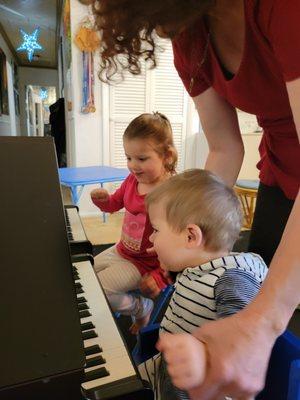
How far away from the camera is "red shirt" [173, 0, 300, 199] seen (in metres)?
0.47

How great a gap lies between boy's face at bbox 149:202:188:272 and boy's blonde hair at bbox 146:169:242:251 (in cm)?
1

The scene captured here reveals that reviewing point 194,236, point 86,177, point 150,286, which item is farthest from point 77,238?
point 86,177

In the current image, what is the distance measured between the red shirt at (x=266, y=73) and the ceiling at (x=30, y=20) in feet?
14.3

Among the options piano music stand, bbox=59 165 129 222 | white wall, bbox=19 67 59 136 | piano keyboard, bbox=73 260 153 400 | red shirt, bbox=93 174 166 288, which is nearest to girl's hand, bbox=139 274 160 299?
red shirt, bbox=93 174 166 288

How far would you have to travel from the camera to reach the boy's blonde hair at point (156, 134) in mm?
1240

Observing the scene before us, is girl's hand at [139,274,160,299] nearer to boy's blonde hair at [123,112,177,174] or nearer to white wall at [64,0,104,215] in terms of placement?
boy's blonde hair at [123,112,177,174]

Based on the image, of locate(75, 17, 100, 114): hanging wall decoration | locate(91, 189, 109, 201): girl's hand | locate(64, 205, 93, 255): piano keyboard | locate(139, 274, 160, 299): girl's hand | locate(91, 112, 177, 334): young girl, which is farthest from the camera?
locate(75, 17, 100, 114): hanging wall decoration

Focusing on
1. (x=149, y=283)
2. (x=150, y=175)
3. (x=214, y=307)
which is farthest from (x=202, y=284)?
(x=150, y=175)

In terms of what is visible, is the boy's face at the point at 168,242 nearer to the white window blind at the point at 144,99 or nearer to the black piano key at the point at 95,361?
the black piano key at the point at 95,361

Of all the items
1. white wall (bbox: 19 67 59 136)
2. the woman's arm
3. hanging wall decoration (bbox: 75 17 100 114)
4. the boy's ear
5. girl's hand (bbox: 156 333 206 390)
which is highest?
white wall (bbox: 19 67 59 136)

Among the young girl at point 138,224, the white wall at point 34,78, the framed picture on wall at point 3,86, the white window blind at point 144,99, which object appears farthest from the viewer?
the white wall at point 34,78

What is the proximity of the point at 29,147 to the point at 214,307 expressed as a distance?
53cm

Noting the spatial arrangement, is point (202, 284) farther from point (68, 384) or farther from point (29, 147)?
point (29, 147)

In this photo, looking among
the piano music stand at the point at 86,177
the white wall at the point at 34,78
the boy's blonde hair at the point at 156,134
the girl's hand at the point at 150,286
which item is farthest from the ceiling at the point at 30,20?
the girl's hand at the point at 150,286
